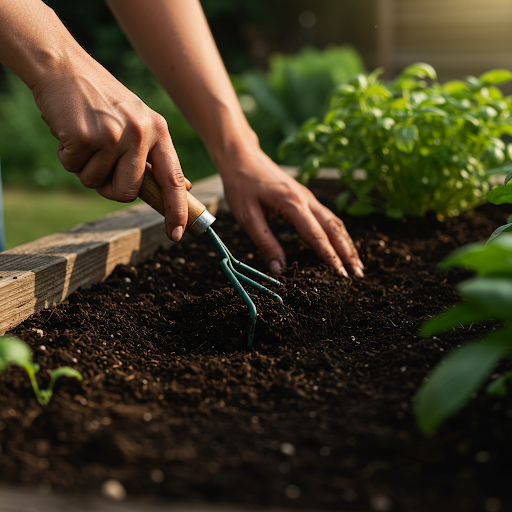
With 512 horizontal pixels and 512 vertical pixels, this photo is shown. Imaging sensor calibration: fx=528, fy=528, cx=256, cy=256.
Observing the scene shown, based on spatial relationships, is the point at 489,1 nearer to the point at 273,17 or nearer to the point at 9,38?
the point at 273,17

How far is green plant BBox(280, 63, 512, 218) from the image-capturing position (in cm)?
195

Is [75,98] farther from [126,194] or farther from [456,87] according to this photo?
[456,87]

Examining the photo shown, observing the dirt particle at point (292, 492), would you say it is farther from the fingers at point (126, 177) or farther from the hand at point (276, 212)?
the hand at point (276, 212)

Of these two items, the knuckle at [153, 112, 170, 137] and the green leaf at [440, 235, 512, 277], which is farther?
the knuckle at [153, 112, 170, 137]

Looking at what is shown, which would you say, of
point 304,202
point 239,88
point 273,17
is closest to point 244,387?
point 304,202

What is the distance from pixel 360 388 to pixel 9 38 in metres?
1.05

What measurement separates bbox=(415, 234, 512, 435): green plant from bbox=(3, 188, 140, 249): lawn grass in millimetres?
2913

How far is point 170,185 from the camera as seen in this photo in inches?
52.1

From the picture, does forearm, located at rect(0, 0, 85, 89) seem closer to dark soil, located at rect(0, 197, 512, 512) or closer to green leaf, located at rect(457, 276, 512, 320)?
dark soil, located at rect(0, 197, 512, 512)

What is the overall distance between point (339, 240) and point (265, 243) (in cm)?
25

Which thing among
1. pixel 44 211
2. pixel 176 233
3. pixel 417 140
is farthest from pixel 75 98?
pixel 44 211

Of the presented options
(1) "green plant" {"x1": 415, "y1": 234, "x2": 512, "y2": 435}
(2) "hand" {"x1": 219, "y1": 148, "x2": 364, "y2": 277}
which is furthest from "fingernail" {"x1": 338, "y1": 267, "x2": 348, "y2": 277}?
(1) "green plant" {"x1": 415, "y1": 234, "x2": 512, "y2": 435}

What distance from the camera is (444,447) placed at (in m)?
0.79

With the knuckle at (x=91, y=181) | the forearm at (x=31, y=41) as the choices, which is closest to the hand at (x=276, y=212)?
the knuckle at (x=91, y=181)
